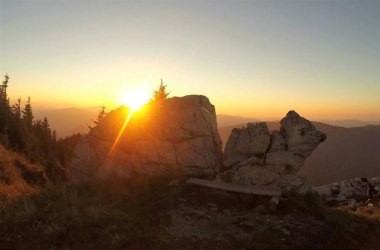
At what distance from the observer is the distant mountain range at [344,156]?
12317cm

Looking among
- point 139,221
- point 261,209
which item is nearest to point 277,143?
point 261,209

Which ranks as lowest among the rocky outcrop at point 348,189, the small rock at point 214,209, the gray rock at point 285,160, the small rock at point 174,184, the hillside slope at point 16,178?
the rocky outcrop at point 348,189

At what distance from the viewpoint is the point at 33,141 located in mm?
46312

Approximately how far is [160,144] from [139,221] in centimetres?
651

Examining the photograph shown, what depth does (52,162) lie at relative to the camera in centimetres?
4281

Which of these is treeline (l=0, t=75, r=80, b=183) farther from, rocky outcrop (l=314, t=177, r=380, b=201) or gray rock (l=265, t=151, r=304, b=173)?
rocky outcrop (l=314, t=177, r=380, b=201)

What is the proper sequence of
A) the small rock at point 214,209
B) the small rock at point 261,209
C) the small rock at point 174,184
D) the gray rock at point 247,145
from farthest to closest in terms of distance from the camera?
the gray rock at point 247,145
the small rock at point 174,184
the small rock at point 261,209
the small rock at point 214,209

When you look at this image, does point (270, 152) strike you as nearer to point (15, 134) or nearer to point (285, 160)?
point (285, 160)

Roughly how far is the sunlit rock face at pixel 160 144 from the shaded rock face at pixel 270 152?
1.06 meters

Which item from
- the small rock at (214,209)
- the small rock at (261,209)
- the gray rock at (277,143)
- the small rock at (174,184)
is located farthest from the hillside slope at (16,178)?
the gray rock at (277,143)

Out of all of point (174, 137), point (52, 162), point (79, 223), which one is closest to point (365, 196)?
point (174, 137)

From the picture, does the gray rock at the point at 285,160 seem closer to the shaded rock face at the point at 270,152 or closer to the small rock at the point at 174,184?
the shaded rock face at the point at 270,152

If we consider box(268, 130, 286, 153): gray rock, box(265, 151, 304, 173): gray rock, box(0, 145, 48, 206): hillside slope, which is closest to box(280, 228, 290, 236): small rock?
box(265, 151, 304, 173): gray rock

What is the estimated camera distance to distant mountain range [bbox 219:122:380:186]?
12317cm
